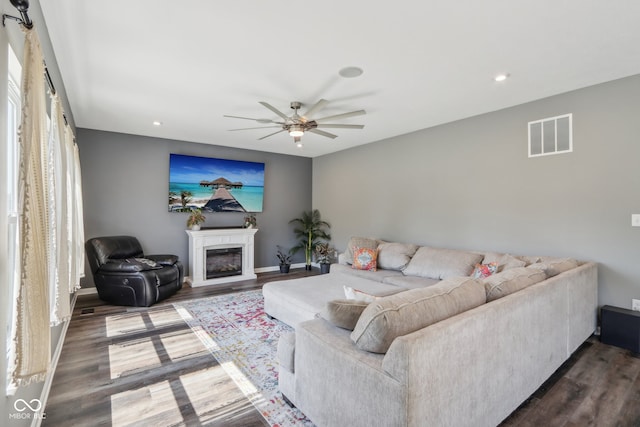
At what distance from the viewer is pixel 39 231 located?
134 cm

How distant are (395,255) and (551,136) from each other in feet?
8.02

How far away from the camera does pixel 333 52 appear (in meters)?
2.55

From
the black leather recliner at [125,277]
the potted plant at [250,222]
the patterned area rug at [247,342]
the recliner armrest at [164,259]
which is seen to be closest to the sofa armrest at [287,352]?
the patterned area rug at [247,342]

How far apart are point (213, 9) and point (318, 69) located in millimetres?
1068

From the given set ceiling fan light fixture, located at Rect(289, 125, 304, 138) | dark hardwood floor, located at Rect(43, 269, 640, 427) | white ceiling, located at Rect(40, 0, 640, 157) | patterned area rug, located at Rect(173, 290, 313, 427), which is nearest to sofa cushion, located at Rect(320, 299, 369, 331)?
patterned area rug, located at Rect(173, 290, 313, 427)

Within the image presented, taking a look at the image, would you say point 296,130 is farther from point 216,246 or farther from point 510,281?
point 216,246

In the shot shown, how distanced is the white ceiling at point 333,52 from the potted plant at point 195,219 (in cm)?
211

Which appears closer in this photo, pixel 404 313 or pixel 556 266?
pixel 404 313

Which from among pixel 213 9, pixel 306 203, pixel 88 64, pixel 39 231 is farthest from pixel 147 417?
pixel 306 203

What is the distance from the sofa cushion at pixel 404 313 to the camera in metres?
1.46

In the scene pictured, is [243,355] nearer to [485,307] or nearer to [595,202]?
[485,307]

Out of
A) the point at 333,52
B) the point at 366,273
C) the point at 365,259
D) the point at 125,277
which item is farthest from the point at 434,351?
the point at 125,277

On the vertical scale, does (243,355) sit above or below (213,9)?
below

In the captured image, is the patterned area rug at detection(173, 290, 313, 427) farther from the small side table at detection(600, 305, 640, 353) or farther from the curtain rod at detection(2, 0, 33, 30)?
the small side table at detection(600, 305, 640, 353)
